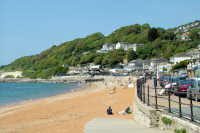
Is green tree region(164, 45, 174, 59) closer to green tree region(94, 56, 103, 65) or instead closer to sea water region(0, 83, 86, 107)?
sea water region(0, 83, 86, 107)

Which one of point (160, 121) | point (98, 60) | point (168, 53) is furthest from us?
point (98, 60)

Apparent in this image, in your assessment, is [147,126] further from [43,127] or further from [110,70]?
[110,70]

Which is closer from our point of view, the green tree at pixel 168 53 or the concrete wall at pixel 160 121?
the concrete wall at pixel 160 121

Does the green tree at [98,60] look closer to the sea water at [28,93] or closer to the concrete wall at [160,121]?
the sea water at [28,93]

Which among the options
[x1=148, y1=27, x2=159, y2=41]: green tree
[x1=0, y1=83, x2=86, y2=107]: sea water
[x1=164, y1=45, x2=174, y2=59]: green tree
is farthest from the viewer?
[x1=148, y1=27, x2=159, y2=41]: green tree

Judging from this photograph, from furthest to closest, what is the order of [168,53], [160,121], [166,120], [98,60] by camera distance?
[98,60] → [168,53] → [160,121] → [166,120]

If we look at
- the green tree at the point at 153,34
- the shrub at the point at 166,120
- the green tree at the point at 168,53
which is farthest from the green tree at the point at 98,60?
the shrub at the point at 166,120

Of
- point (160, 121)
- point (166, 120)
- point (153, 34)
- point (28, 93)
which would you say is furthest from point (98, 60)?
point (166, 120)

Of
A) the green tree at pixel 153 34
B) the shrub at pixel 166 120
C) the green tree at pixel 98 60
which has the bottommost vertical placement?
the shrub at pixel 166 120

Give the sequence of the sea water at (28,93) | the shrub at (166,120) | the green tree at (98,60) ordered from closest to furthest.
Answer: the shrub at (166,120)
the sea water at (28,93)
the green tree at (98,60)

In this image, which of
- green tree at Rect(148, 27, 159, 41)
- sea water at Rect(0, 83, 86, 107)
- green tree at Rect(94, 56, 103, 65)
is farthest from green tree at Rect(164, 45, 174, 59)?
green tree at Rect(94, 56, 103, 65)

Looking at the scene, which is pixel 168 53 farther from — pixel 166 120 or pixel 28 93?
pixel 166 120

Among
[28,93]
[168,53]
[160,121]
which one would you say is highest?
[168,53]

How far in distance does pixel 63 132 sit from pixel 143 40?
124971mm
